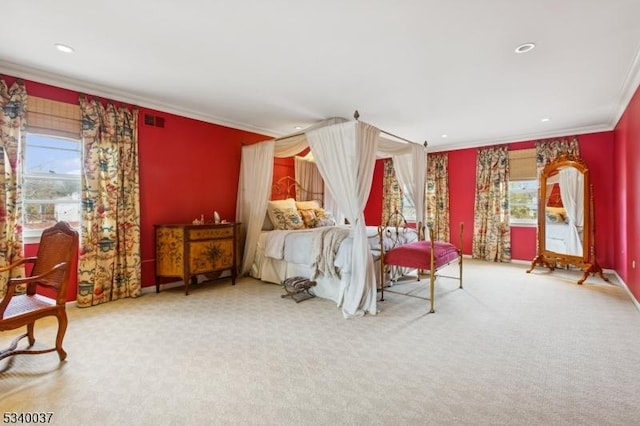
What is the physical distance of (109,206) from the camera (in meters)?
3.69

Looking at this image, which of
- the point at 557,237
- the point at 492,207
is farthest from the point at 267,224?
the point at 557,237

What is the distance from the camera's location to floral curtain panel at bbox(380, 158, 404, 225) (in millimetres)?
7609

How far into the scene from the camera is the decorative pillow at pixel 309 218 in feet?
17.0

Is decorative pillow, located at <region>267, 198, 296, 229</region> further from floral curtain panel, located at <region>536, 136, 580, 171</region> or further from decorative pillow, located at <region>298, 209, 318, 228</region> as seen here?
floral curtain panel, located at <region>536, 136, 580, 171</region>

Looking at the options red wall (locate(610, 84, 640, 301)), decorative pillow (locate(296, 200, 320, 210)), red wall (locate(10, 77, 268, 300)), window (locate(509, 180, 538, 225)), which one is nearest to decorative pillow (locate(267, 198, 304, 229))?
decorative pillow (locate(296, 200, 320, 210))

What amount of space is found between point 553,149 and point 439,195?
221 centimetres

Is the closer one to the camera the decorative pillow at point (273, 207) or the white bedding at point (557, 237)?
the decorative pillow at point (273, 207)

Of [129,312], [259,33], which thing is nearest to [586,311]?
[259,33]

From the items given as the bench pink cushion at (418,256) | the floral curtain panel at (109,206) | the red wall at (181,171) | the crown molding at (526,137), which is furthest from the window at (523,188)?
the floral curtain panel at (109,206)

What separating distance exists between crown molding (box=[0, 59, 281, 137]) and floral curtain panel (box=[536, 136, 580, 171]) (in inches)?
218

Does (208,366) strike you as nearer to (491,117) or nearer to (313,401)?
(313,401)

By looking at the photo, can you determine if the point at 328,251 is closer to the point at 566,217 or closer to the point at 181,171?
the point at 181,171

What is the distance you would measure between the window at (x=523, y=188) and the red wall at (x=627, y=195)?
43.8 inches

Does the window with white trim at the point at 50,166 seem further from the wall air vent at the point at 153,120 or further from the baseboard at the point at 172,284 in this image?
the baseboard at the point at 172,284
